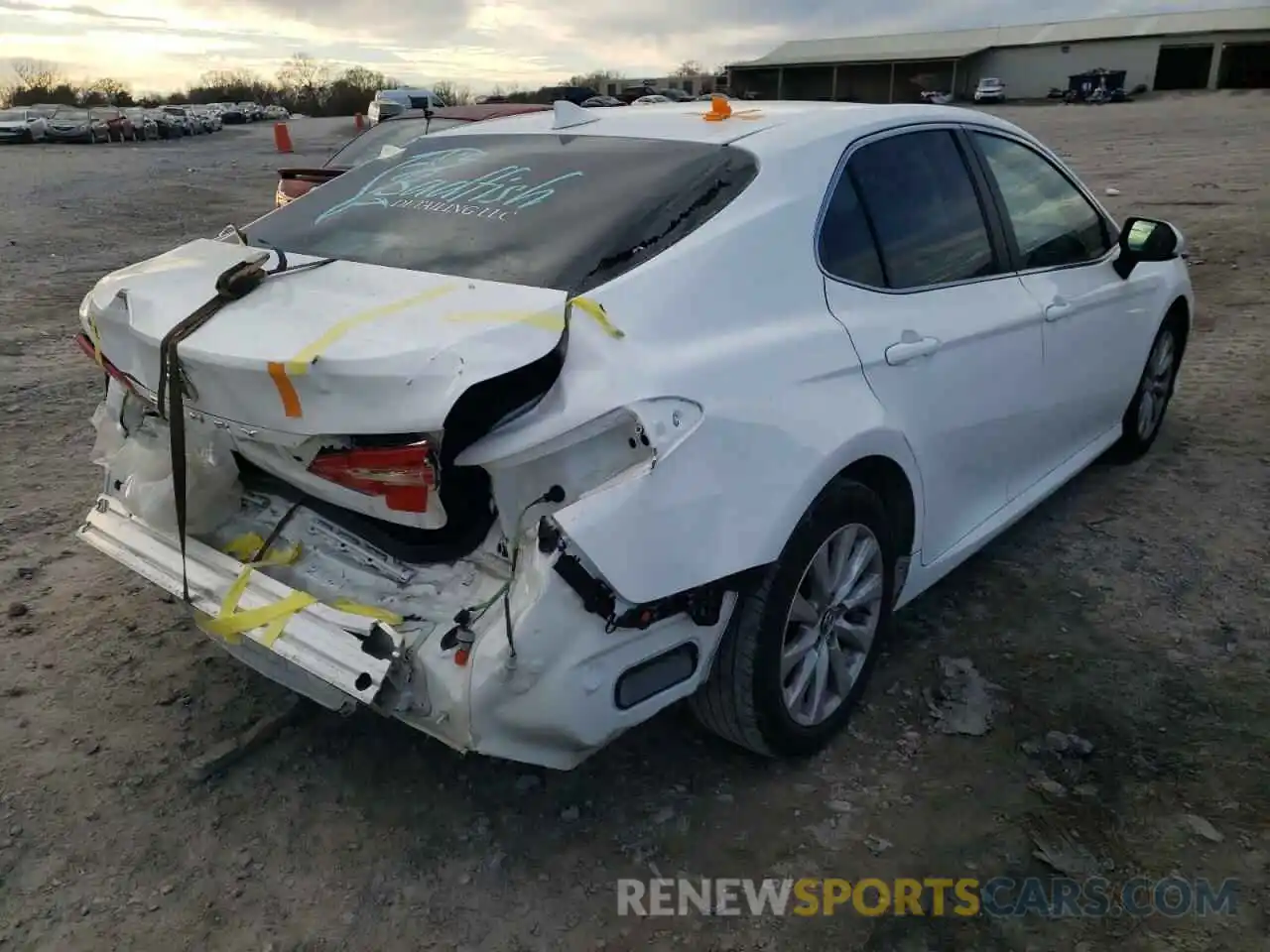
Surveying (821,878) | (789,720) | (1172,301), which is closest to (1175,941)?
(821,878)

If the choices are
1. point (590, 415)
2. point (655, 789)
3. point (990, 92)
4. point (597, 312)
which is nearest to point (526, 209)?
point (597, 312)

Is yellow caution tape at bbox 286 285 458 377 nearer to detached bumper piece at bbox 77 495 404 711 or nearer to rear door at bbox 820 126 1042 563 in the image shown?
detached bumper piece at bbox 77 495 404 711

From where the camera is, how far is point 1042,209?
374cm

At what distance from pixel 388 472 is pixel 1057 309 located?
2555mm

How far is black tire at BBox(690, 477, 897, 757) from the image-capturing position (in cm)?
241

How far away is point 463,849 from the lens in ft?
8.13

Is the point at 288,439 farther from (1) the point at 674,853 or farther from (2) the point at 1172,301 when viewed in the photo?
(2) the point at 1172,301

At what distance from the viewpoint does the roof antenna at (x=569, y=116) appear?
3.38 metres

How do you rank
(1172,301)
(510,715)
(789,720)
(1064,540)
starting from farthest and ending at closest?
(1172,301)
(1064,540)
(789,720)
(510,715)

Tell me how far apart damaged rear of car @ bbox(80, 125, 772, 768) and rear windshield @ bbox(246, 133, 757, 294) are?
0.01m

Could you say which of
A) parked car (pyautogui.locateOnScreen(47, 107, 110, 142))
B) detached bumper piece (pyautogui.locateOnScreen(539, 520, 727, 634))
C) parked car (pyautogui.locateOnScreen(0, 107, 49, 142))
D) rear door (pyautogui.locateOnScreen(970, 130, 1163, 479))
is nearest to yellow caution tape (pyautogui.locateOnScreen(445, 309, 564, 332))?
detached bumper piece (pyautogui.locateOnScreen(539, 520, 727, 634))

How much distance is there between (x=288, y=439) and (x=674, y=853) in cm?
138

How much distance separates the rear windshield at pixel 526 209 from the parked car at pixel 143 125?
41.0 m

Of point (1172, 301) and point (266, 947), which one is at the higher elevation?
point (1172, 301)
